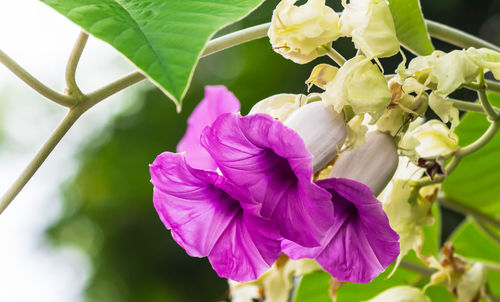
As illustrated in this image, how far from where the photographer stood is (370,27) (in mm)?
253

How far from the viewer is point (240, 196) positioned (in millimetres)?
256

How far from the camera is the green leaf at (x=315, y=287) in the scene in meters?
0.51

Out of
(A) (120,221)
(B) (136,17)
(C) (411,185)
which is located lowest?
(A) (120,221)

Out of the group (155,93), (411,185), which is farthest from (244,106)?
(411,185)

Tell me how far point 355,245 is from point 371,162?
36 millimetres

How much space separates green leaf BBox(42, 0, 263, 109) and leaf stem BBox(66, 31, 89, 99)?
4cm

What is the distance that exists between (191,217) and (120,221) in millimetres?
2438

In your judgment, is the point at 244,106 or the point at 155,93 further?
the point at 155,93

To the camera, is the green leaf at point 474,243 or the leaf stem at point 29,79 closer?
the leaf stem at point 29,79

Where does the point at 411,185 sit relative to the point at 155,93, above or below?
above

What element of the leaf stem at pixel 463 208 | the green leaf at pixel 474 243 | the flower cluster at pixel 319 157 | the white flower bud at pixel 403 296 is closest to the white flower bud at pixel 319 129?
the flower cluster at pixel 319 157

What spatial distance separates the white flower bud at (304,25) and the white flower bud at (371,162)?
4 cm

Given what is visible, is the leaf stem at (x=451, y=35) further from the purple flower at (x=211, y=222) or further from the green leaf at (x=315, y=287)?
the green leaf at (x=315, y=287)

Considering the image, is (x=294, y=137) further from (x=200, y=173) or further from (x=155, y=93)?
(x=155, y=93)
